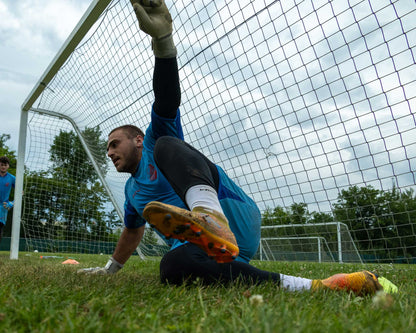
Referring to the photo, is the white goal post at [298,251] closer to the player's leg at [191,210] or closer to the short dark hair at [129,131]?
the short dark hair at [129,131]

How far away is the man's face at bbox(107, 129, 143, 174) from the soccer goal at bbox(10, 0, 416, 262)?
5.56 feet

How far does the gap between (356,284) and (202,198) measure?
0.78 meters

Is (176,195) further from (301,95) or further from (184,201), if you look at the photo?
(301,95)

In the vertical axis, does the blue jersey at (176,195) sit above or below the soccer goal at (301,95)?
below

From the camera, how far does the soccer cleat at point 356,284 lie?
1.57 meters

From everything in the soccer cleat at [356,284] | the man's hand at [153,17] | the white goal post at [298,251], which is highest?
the man's hand at [153,17]

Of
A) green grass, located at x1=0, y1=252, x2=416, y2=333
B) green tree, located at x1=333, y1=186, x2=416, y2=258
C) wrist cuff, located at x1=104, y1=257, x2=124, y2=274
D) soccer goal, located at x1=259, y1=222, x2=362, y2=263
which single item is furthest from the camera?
soccer goal, located at x1=259, y1=222, x2=362, y2=263

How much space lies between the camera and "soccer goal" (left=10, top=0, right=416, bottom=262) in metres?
2.86

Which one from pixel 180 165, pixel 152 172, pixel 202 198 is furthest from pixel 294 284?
pixel 152 172

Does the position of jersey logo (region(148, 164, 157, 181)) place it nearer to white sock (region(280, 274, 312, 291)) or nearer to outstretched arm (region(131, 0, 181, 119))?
outstretched arm (region(131, 0, 181, 119))

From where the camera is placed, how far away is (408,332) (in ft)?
2.77

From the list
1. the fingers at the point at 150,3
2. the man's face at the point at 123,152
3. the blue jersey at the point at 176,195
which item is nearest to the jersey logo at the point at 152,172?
the blue jersey at the point at 176,195

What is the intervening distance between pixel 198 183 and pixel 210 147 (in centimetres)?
285

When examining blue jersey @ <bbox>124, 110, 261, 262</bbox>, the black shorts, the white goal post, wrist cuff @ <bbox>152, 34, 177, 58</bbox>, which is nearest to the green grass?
the black shorts
